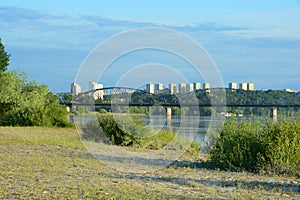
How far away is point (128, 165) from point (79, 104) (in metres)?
11.2

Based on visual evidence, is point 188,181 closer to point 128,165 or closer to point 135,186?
point 135,186

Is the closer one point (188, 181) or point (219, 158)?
point (188, 181)

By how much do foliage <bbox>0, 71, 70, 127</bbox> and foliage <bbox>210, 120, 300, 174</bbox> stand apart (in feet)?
53.7

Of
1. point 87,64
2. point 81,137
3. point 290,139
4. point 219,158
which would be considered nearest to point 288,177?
point 290,139

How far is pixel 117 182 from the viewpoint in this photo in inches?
353

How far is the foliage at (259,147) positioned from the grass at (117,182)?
17.9 inches

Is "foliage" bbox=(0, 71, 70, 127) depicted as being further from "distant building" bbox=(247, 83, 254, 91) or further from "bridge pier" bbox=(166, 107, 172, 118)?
"distant building" bbox=(247, 83, 254, 91)

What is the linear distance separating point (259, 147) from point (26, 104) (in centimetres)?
1893

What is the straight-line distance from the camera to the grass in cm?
780

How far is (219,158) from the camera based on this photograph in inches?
459

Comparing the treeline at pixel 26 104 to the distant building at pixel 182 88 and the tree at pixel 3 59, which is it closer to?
the tree at pixel 3 59

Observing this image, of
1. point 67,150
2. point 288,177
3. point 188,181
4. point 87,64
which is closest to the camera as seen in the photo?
point 188,181

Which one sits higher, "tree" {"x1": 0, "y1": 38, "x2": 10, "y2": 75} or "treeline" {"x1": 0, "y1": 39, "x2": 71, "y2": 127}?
"tree" {"x1": 0, "y1": 38, "x2": 10, "y2": 75}

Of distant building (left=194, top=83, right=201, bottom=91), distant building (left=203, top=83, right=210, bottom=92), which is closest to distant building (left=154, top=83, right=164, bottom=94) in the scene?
distant building (left=194, top=83, right=201, bottom=91)
